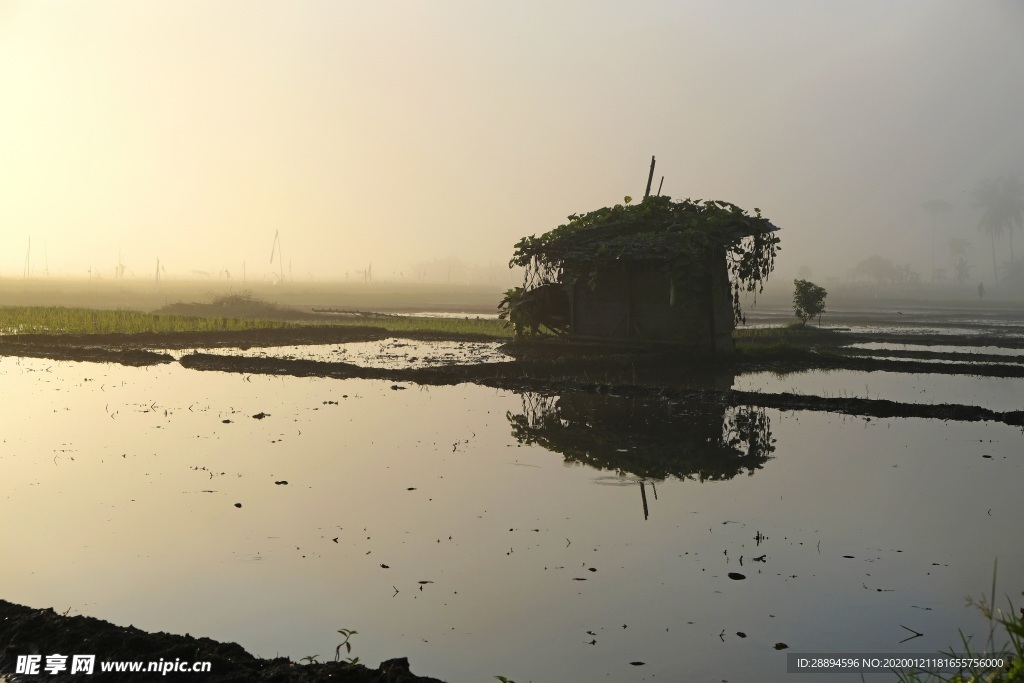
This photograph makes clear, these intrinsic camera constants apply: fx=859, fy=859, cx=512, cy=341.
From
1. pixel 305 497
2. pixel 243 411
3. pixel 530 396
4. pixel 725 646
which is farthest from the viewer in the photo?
pixel 530 396

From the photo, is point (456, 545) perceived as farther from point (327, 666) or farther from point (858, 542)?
point (858, 542)

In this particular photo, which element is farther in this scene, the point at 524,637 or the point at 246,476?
the point at 246,476

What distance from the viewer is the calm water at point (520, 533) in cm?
486

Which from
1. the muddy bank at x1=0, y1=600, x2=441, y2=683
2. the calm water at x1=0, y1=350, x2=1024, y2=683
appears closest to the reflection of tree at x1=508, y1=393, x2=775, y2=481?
the calm water at x1=0, y1=350, x2=1024, y2=683

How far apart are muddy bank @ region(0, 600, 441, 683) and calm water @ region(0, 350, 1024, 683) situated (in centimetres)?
26

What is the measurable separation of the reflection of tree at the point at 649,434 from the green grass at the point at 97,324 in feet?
55.8

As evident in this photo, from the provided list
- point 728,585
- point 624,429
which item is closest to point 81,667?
point 728,585

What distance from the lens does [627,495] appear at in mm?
7918

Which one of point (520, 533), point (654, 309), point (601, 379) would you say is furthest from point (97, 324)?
point (520, 533)

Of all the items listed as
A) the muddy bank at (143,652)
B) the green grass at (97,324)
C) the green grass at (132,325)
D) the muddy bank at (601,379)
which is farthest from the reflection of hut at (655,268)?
the muddy bank at (143,652)

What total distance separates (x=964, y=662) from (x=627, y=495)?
12.4 feet

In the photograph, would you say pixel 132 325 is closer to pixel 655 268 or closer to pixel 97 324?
pixel 97 324

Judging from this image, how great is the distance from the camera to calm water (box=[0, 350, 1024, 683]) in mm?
4859

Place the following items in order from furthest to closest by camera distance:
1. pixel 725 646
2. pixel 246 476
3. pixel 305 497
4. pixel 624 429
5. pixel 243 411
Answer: pixel 243 411, pixel 624 429, pixel 246 476, pixel 305 497, pixel 725 646
